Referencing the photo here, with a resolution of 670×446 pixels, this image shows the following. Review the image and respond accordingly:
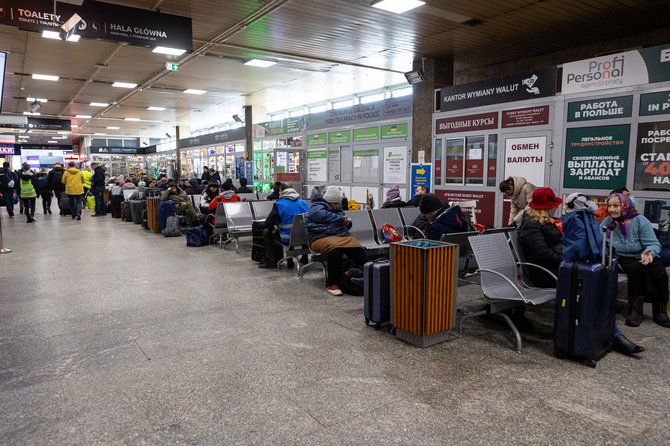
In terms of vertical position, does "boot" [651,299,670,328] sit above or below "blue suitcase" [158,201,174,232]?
below

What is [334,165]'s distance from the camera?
518 inches

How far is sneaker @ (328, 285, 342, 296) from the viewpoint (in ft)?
19.0

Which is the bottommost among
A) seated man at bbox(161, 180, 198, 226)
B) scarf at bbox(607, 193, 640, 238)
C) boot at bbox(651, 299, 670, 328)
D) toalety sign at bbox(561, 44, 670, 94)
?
boot at bbox(651, 299, 670, 328)

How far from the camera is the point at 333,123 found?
43.0ft

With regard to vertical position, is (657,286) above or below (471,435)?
above

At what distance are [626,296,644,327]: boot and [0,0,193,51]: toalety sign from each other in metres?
7.58

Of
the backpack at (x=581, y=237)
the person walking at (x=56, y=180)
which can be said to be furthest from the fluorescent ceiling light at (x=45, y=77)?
the backpack at (x=581, y=237)

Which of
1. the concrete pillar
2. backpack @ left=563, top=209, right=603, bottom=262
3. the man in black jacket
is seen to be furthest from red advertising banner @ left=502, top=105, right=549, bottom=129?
the man in black jacket

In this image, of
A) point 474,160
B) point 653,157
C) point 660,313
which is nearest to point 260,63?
point 474,160

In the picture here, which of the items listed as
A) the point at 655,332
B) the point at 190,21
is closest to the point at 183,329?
the point at 655,332

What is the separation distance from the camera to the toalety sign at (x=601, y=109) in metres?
6.77

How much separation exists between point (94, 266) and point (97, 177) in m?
10.1

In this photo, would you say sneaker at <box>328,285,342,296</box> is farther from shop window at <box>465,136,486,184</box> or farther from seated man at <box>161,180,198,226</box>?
seated man at <box>161,180,198,226</box>

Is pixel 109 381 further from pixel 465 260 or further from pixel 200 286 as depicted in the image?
pixel 465 260
